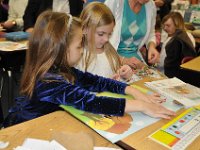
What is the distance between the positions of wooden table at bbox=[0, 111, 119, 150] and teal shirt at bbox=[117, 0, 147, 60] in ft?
3.12

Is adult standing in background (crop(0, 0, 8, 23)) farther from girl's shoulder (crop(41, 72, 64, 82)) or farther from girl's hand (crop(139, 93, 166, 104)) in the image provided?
girl's hand (crop(139, 93, 166, 104))

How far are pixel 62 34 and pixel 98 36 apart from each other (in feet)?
1.54

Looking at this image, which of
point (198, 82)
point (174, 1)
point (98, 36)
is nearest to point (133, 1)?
point (98, 36)

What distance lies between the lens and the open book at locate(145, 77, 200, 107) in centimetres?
127

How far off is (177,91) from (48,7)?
1.70m

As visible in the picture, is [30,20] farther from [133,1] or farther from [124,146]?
[124,146]

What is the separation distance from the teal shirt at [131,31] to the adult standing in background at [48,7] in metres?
0.92

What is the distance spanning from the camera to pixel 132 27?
193 centimetres

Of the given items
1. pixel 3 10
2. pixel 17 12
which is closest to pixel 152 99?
pixel 17 12

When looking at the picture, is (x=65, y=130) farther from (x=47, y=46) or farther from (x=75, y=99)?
(x=47, y=46)

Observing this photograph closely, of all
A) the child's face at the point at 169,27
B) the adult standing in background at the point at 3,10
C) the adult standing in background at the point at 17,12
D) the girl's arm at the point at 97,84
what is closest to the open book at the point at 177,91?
the girl's arm at the point at 97,84

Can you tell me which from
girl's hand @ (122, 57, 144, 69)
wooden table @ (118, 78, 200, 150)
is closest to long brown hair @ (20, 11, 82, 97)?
wooden table @ (118, 78, 200, 150)

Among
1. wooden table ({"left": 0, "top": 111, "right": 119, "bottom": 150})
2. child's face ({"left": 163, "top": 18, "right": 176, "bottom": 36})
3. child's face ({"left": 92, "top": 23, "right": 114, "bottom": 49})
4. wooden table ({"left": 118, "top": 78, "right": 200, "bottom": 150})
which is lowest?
wooden table ({"left": 0, "top": 111, "right": 119, "bottom": 150})

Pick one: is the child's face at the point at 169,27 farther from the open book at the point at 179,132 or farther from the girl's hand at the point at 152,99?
the open book at the point at 179,132
